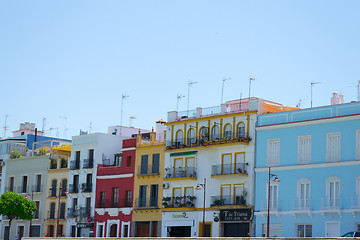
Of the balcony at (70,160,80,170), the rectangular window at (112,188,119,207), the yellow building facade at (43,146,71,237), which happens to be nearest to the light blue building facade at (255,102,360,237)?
the rectangular window at (112,188,119,207)

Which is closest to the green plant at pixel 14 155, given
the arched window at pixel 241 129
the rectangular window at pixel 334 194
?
the arched window at pixel 241 129

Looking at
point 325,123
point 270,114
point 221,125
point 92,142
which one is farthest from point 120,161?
point 325,123

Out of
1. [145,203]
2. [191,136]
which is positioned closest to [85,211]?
[145,203]

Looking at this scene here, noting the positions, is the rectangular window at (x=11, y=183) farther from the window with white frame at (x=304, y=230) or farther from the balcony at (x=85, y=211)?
the window with white frame at (x=304, y=230)

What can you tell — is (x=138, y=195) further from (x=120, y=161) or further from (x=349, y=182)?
(x=349, y=182)

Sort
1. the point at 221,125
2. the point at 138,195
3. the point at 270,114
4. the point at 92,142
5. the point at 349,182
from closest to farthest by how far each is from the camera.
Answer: the point at 349,182 → the point at 270,114 → the point at 221,125 → the point at 138,195 → the point at 92,142

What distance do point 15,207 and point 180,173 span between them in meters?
18.7

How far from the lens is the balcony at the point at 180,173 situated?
200 ft

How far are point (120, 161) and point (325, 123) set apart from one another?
23917mm

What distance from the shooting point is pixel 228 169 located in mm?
58000

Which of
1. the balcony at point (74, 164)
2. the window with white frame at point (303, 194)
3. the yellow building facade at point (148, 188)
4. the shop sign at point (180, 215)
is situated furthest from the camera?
the balcony at point (74, 164)

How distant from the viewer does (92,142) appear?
71250mm

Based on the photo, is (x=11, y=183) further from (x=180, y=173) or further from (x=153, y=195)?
(x=180, y=173)

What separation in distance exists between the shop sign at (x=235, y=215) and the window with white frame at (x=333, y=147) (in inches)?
321
